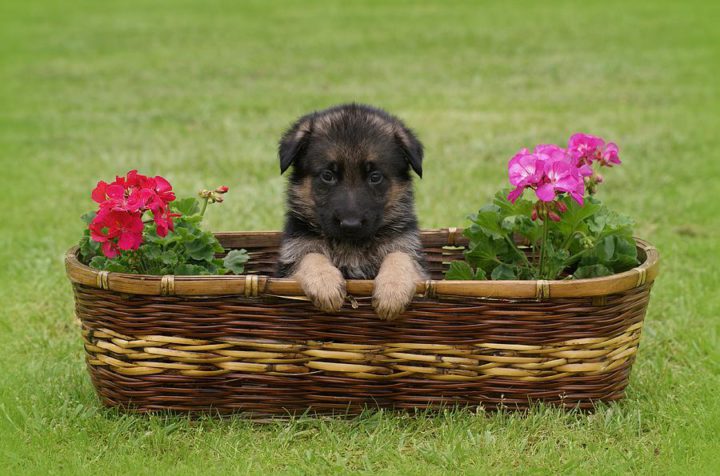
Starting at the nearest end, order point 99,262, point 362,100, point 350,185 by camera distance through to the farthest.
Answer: point 350,185 → point 99,262 → point 362,100

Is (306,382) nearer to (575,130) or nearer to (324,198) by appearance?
(324,198)

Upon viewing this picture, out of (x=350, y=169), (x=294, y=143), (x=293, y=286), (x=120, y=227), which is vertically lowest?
(x=293, y=286)

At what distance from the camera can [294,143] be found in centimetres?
488

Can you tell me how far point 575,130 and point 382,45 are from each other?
886 centimetres

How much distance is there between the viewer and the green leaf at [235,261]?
5.25 m

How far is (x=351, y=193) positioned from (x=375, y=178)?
0.20 meters

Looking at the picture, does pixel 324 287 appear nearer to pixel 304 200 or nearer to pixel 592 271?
pixel 304 200

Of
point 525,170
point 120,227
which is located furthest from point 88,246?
point 525,170

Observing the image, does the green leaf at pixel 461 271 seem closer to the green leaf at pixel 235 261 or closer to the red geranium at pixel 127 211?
the green leaf at pixel 235 261

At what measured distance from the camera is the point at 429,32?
2155cm

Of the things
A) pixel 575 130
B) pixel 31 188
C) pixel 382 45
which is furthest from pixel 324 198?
pixel 382 45

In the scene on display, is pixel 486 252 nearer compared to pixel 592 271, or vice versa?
pixel 592 271

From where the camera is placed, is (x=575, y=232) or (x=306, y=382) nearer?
(x=306, y=382)

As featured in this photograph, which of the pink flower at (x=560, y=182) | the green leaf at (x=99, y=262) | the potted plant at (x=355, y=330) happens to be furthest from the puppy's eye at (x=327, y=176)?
the green leaf at (x=99, y=262)
